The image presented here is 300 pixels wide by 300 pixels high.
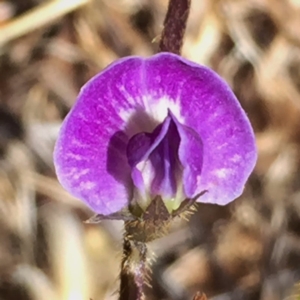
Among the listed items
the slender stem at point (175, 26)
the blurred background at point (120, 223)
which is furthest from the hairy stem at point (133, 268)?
the blurred background at point (120, 223)

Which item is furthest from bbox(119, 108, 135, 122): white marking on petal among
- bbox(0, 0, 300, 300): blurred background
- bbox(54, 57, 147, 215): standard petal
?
bbox(0, 0, 300, 300): blurred background

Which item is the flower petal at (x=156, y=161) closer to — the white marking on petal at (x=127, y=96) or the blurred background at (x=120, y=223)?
the white marking on petal at (x=127, y=96)

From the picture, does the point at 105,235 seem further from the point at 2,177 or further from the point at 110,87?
the point at 110,87

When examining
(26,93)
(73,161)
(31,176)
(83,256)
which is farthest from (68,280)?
(73,161)

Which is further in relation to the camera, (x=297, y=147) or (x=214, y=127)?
(x=297, y=147)

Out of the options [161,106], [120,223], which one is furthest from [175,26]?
[120,223]

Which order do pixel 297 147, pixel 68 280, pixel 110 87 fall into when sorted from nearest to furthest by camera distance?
1. pixel 110 87
2. pixel 68 280
3. pixel 297 147
